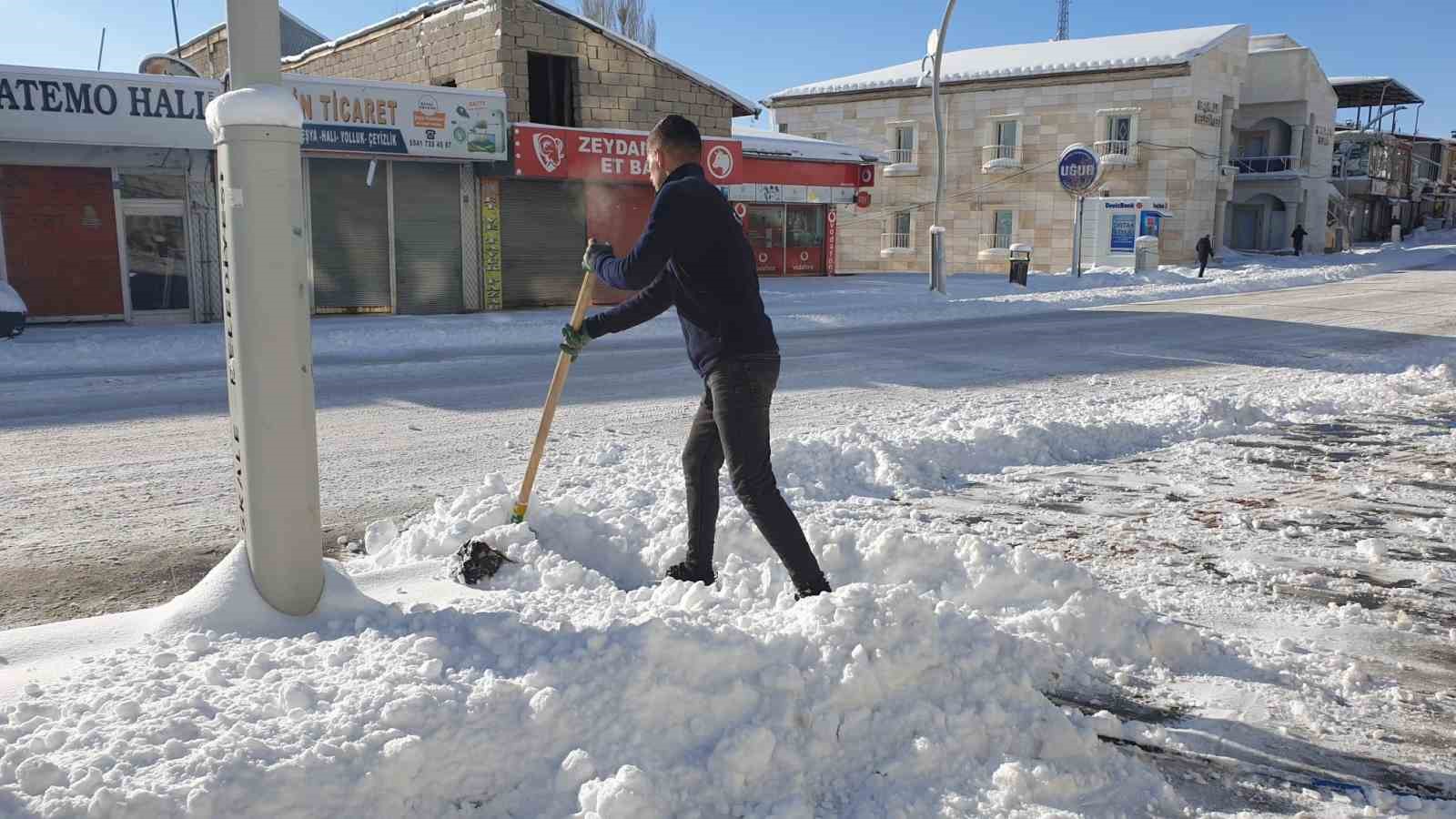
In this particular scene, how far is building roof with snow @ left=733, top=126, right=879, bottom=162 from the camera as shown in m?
27.2

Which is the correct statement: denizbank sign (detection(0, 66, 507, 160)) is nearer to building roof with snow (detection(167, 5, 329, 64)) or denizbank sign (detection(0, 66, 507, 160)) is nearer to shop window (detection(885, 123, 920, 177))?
building roof with snow (detection(167, 5, 329, 64))

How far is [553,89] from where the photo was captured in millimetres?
21922

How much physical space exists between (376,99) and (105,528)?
14.7 metres

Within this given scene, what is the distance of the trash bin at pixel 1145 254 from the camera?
1253 inches

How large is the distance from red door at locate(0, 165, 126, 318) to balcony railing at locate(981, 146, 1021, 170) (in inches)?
1205

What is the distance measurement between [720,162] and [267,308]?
20656 mm

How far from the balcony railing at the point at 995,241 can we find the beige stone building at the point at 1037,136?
0.03 metres

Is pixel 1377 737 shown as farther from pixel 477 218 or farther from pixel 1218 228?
pixel 1218 228

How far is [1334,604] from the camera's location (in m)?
4.37

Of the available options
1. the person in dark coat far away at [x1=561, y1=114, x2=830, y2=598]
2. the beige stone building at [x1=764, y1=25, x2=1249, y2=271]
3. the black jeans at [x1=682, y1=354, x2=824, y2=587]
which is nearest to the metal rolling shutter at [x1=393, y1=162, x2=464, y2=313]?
the person in dark coat far away at [x1=561, y1=114, x2=830, y2=598]

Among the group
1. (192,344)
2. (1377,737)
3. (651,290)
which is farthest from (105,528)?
(192,344)

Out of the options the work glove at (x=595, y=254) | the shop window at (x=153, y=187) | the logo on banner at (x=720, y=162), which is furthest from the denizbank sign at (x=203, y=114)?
the work glove at (x=595, y=254)

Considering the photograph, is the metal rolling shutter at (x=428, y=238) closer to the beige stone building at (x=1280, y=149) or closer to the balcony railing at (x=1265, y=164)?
the beige stone building at (x=1280, y=149)

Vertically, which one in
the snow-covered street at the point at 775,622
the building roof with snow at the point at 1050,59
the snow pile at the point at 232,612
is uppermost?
the building roof with snow at the point at 1050,59
